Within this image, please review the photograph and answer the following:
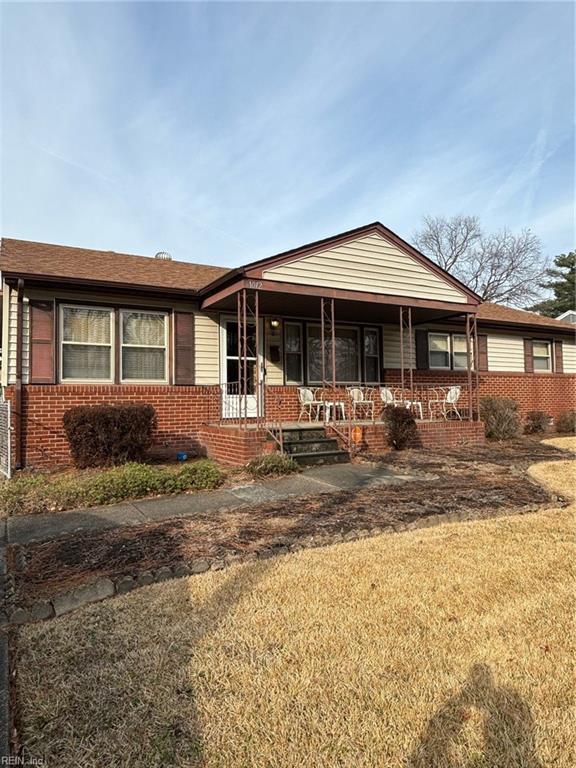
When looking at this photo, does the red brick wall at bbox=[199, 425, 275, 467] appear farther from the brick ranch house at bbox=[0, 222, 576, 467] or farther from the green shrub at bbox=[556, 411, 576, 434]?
the green shrub at bbox=[556, 411, 576, 434]

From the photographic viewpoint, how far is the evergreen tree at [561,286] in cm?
3947

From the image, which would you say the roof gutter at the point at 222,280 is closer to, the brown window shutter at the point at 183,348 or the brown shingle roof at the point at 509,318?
the brown window shutter at the point at 183,348

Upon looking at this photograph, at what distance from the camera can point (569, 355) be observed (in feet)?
54.7

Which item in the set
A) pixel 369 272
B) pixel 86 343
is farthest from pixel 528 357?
pixel 86 343

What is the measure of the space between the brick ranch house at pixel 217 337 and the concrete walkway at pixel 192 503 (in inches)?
56.7

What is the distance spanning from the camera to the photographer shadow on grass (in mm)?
1674

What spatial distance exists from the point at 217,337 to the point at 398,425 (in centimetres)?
434

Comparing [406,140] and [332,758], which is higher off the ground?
[406,140]

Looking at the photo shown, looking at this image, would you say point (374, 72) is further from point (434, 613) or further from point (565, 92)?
point (434, 613)

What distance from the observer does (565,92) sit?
364 inches

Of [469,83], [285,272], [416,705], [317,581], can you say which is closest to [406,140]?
[469,83]

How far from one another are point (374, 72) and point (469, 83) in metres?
2.06

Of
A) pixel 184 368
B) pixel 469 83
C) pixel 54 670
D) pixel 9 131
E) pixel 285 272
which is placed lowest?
pixel 54 670

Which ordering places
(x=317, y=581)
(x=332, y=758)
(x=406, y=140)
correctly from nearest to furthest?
(x=332, y=758) → (x=317, y=581) → (x=406, y=140)
